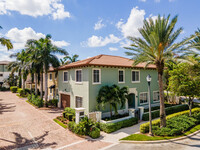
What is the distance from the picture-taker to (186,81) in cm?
1570

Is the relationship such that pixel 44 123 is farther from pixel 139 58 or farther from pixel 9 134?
pixel 139 58

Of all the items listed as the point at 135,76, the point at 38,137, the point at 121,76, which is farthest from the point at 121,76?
the point at 38,137

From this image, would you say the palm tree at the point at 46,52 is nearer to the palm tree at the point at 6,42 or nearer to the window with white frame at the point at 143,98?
the palm tree at the point at 6,42

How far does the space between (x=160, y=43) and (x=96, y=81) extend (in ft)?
26.1

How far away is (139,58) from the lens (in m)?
13.9

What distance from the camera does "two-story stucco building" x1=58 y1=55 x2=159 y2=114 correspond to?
51.0 ft

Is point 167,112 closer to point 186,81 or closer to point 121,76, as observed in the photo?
point 186,81

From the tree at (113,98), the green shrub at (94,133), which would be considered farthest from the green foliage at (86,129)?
the tree at (113,98)

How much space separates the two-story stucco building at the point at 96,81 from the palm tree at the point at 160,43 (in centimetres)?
390

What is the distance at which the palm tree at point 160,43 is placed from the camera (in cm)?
1215

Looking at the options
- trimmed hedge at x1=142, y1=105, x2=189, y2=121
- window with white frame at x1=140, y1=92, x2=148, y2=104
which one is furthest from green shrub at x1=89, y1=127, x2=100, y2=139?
window with white frame at x1=140, y1=92, x2=148, y2=104

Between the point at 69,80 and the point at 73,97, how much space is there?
8.90 ft

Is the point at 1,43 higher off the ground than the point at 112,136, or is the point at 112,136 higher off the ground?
the point at 1,43

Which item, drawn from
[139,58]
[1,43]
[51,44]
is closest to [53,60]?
[51,44]
